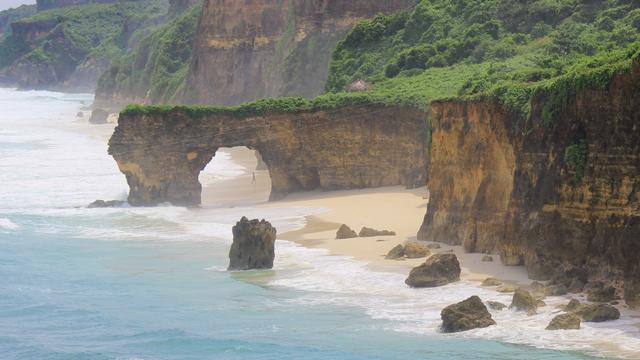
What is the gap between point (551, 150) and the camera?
2575cm

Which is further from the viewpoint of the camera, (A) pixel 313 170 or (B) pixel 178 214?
(A) pixel 313 170

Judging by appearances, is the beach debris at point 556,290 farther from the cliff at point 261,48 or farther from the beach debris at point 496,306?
the cliff at point 261,48

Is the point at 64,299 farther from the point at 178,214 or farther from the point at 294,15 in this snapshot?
the point at 294,15

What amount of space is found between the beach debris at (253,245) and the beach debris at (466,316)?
8.63 metres

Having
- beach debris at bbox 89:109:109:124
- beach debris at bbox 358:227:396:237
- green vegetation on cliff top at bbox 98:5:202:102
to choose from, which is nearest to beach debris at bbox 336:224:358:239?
beach debris at bbox 358:227:396:237

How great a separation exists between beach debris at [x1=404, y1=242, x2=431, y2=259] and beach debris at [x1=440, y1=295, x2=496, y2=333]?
7511 mm

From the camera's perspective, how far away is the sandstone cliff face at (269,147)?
4566 centimetres

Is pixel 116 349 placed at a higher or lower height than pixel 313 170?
lower

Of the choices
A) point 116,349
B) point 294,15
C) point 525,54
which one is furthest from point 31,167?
point 116,349

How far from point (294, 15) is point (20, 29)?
12801 cm

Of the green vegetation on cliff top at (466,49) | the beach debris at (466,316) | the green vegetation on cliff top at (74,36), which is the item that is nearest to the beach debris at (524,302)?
the beach debris at (466,316)

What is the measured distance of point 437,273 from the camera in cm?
2669

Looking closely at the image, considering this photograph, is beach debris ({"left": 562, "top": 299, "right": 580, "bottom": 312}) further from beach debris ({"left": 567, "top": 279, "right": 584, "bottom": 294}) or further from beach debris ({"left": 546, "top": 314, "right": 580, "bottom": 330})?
beach debris ({"left": 567, "top": 279, "right": 584, "bottom": 294})

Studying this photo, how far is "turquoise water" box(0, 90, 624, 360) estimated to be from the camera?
74.6 ft
